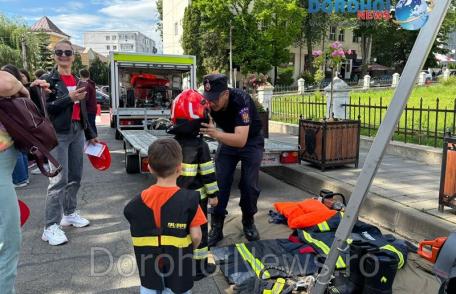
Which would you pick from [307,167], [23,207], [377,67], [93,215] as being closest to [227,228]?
[93,215]

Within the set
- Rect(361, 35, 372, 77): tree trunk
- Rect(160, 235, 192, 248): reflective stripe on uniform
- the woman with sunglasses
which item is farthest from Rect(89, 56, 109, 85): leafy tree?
Rect(160, 235, 192, 248): reflective stripe on uniform

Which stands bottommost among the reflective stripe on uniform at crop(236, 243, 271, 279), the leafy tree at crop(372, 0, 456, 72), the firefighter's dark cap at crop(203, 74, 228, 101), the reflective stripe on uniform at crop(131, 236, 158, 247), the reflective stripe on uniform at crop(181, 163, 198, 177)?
the reflective stripe on uniform at crop(236, 243, 271, 279)

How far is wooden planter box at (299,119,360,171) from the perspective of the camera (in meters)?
6.78

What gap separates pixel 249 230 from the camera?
4.34 m

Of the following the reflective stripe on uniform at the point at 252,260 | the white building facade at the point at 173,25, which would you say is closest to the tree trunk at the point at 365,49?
the white building facade at the point at 173,25

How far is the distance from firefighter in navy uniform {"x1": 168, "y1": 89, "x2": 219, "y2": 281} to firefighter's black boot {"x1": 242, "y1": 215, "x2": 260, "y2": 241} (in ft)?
3.76

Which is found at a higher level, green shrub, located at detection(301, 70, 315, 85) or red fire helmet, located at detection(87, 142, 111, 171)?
green shrub, located at detection(301, 70, 315, 85)

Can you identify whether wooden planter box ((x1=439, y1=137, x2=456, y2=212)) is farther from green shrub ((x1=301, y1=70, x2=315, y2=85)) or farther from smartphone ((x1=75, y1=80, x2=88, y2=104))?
green shrub ((x1=301, y1=70, x2=315, y2=85))

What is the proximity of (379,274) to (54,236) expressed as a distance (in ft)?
10.5

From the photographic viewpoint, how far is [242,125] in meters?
3.86

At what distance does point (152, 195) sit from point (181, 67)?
33.7ft

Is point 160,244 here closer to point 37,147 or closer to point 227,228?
point 37,147

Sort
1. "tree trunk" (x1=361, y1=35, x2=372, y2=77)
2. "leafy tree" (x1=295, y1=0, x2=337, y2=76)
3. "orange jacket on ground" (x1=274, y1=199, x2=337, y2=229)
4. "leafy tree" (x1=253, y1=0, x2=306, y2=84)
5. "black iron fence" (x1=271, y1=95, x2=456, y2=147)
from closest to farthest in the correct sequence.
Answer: "orange jacket on ground" (x1=274, y1=199, x2=337, y2=229)
"black iron fence" (x1=271, y1=95, x2=456, y2=147)
"leafy tree" (x1=253, y1=0, x2=306, y2=84)
"leafy tree" (x1=295, y1=0, x2=337, y2=76)
"tree trunk" (x1=361, y1=35, x2=372, y2=77)

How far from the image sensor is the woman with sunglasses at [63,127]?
4.14 m
